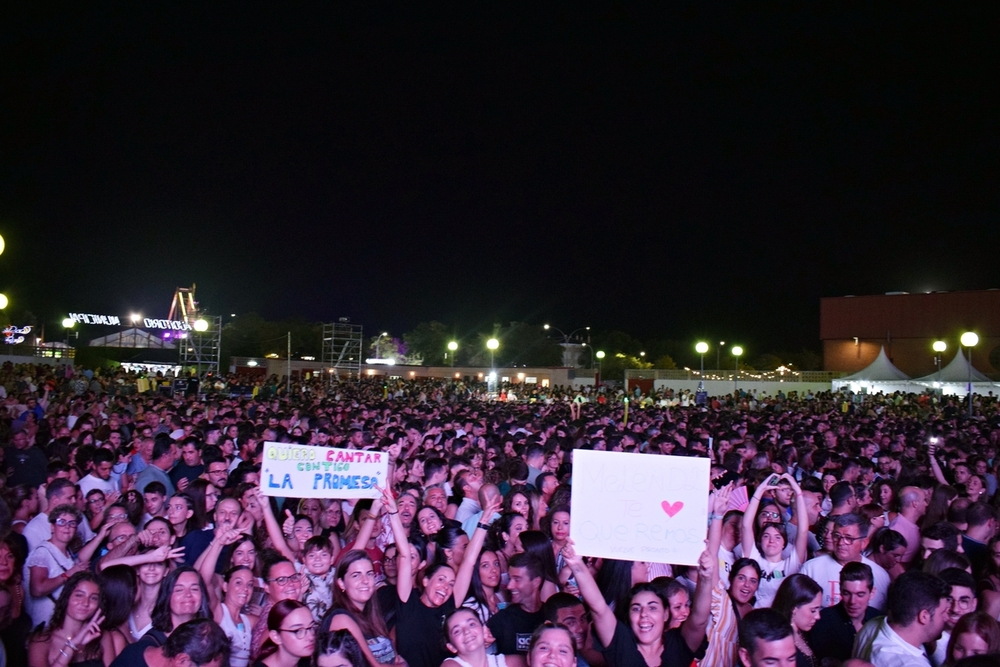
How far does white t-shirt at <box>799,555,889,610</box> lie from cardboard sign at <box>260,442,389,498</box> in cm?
309

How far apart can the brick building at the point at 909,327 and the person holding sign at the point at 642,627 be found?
159 feet

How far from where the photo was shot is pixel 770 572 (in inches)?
227

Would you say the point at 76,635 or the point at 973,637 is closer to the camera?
the point at 973,637

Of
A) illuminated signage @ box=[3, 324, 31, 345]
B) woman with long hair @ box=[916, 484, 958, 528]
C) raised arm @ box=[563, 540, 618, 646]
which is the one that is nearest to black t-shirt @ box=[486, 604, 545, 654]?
raised arm @ box=[563, 540, 618, 646]

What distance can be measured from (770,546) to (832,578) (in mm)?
480

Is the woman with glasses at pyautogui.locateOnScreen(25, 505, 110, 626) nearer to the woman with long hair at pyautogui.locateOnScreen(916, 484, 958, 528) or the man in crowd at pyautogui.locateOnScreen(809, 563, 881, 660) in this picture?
the man in crowd at pyautogui.locateOnScreen(809, 563, 881, 660)

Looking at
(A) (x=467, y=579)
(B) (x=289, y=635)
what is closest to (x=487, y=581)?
(A) (x=467, y=579)

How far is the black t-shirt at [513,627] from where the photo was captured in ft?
14.9

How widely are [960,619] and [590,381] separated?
184 ft

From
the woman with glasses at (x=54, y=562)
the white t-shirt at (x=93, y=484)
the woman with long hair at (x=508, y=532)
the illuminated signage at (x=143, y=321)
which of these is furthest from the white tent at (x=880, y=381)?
the illuminated signage at (x=143, y=321)

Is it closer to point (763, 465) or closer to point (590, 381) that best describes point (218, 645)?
point (763, 465)

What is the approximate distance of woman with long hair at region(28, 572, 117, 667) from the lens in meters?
4.13

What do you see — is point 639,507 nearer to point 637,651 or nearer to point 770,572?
point 637,651

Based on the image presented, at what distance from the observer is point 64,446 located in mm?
9875
